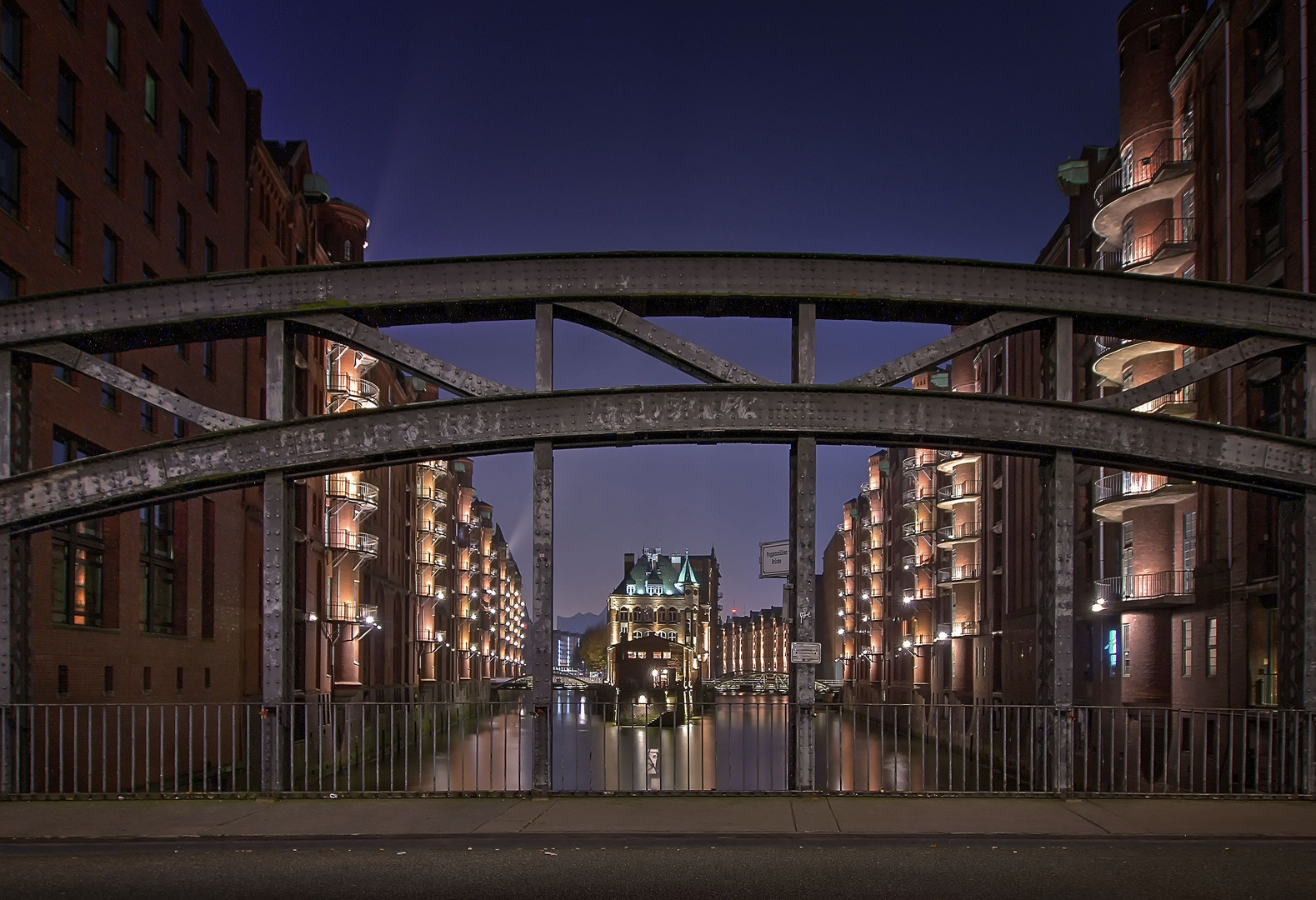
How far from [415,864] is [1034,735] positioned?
28.3ft

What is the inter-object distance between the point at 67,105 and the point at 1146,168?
3015 cm

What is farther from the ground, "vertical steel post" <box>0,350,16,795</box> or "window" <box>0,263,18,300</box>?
"window" <box>0,263,18,300</box>

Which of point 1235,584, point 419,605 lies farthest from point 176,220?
point 419,605

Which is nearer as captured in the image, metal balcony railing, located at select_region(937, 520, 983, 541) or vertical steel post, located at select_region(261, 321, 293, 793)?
vertical steel post, located at select_region(261, 321, 293, 793)

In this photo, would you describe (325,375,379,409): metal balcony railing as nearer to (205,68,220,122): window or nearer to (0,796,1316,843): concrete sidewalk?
(205,68,220,122): window

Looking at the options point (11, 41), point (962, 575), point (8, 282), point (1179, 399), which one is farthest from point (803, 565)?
point (962, 575)

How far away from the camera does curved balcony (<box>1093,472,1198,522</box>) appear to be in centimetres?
→ 3247

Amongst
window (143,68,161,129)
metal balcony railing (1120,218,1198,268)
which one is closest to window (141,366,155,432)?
window (143,68,161,129)

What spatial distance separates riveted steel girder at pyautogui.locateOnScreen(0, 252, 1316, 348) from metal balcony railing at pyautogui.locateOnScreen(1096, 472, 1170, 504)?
699 inches

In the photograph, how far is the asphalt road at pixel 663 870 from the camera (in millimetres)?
9727

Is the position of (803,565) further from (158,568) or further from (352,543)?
(352,543)

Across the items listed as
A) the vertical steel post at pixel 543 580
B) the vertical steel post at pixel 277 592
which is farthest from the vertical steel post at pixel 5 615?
the vertical steel post at pixel 543 580

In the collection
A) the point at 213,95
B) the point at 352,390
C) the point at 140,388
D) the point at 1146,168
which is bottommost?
the point at 140,388

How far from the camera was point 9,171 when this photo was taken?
2414 cm
